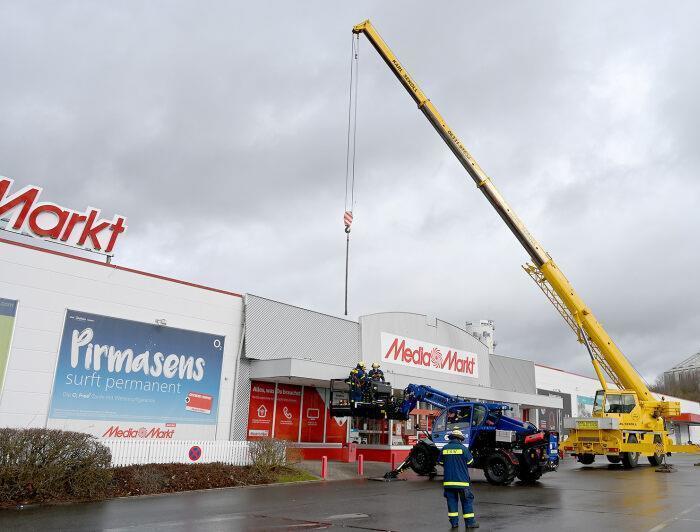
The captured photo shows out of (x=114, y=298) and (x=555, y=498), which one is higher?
(x=114, y=298)

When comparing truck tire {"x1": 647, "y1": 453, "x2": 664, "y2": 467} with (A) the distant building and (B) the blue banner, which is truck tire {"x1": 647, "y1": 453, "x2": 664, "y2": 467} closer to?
(B) the blue banner

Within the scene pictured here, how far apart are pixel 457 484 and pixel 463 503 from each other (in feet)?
1.05

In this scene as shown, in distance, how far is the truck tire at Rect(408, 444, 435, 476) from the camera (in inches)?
793

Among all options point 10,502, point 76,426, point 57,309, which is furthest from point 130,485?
point 57,309

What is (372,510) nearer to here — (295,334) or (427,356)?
(295,334)

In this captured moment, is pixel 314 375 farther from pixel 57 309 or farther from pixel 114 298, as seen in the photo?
pixel 57 309

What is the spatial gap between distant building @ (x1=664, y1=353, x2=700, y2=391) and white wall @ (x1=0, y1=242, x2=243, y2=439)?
345ft

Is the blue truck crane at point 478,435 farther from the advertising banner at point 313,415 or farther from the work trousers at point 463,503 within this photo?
the work trousers at point 463,503

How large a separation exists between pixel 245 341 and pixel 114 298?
17.2 ft

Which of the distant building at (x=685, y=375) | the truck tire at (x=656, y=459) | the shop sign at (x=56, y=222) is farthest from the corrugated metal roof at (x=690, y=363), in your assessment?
the shop sign at (x=56, y=222)

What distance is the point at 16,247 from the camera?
17.8 m

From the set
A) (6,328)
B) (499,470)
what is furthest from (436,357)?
(6,328)

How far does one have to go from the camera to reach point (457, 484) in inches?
396

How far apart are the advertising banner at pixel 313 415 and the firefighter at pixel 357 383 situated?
18.7 ft
